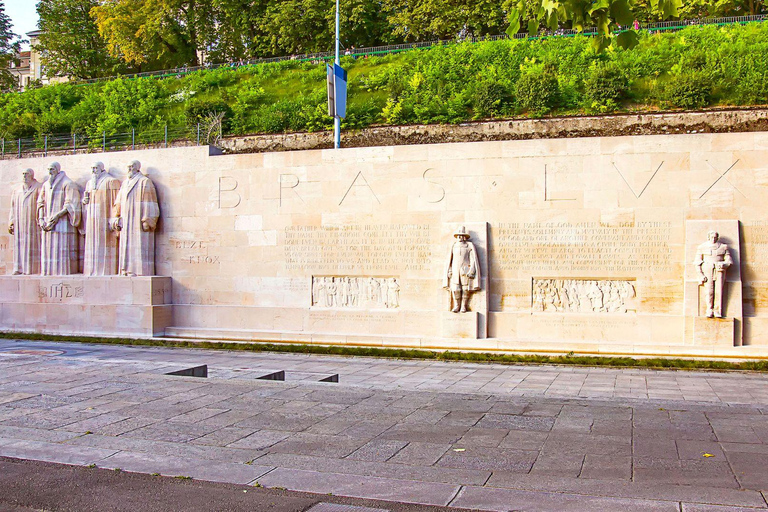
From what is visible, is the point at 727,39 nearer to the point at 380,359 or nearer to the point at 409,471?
the point at 380,359

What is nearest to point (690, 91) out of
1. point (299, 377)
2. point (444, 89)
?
point (444, 89)

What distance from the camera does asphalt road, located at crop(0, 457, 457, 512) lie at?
4.70m

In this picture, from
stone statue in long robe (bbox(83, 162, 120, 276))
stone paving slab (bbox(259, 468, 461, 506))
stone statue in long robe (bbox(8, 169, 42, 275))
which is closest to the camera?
stone paving slab (bbox(259, 468, 461, 506))

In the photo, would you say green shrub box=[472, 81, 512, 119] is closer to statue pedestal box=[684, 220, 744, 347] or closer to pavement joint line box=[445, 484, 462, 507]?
statue pedestal box=[684, 220, 744, 347]

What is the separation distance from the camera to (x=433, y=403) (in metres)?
7.92

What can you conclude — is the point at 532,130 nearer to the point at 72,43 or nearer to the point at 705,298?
the point at 705,298

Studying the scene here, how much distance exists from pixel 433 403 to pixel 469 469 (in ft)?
8.04

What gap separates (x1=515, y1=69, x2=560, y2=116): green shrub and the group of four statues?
562 inches

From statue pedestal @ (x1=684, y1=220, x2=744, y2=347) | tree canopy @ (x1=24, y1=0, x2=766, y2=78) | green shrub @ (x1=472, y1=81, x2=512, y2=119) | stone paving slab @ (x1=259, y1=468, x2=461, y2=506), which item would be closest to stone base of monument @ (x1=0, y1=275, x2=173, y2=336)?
statue pedestal @ (x1=684, y1=220, x2=744, y2=347)

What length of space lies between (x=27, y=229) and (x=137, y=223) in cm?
371

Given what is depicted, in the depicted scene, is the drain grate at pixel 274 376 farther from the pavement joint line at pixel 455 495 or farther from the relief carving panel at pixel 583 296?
the relief carving panel at pixel 583 296

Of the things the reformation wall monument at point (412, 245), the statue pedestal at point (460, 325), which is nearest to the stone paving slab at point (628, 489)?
the reformation wall monument at point (412, 245)

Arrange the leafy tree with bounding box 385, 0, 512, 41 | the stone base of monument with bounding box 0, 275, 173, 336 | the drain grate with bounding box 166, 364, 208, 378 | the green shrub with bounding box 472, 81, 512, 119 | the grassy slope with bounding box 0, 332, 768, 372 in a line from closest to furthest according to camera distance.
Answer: the drain grate with bounding box 166, 364, 208, 378 → the grassy slope with bounding box 0, 332, 768, 372 → the stone base of monument with bounding box 0, 275, 173, 336 → the green shrub with bounding box 472, 81, 512, 119 → the leafy tree with bounding box 385, 0, 512, 41

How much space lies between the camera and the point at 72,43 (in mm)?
48438
